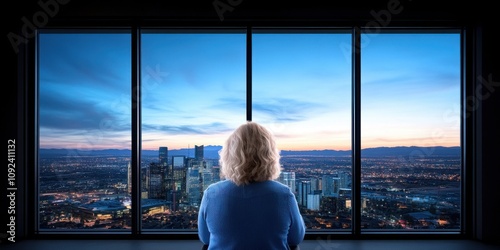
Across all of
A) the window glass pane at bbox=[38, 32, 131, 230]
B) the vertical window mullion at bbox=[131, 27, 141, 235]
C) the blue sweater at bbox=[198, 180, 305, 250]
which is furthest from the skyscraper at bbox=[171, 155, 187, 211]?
the blue sweater at bbox=[198, 180, 305, 250]

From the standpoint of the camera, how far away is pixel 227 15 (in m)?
3.05

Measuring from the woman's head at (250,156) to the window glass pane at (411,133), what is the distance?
170 centimetres

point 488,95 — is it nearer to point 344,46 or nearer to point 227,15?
point 344,46

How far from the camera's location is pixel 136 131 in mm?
3102

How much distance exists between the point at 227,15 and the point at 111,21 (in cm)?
105

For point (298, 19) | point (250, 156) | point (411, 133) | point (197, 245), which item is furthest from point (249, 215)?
point (411, 133)

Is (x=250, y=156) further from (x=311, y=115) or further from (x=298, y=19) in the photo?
(x=298, y=19)

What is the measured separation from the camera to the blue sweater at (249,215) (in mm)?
1497

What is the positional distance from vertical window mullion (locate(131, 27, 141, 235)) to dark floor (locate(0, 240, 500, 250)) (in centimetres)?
22

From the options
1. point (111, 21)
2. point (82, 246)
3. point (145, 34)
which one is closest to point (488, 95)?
point (145, 34)

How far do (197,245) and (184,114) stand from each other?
1144mm

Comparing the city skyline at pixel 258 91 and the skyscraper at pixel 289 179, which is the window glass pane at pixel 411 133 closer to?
the city skyline at pixel 258 91

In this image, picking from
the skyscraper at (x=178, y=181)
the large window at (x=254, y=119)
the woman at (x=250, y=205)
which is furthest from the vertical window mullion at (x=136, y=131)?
the woman at (x=250, y=205)

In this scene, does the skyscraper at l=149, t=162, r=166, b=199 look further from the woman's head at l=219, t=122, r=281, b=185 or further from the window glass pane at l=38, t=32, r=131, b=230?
the woman's head at l=219, t=122, r=281, b=185
